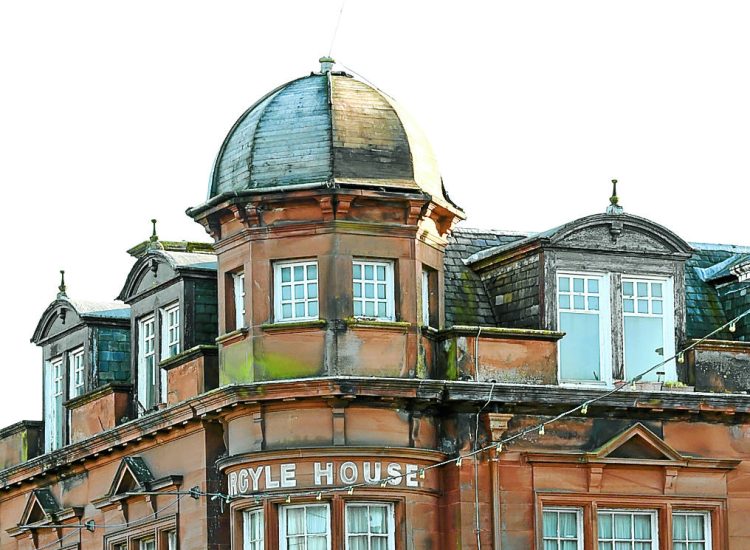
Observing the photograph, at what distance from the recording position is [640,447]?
4934cm

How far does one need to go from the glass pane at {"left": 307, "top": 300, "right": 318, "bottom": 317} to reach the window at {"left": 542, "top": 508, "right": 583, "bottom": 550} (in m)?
5.69

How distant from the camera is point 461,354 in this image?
48.4 metres

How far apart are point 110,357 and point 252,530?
30.2 feet

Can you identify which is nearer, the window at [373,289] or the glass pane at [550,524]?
the window at [373,289]

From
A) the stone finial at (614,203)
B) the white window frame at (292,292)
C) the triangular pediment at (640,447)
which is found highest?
the stone finial at (614,203)

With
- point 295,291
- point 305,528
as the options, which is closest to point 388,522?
point 305,528

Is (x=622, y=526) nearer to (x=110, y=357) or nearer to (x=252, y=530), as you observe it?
(x=252, y=530)

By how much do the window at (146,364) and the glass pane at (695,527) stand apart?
11.2 metres

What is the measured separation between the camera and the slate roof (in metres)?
50.9

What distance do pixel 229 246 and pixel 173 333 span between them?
4.22m

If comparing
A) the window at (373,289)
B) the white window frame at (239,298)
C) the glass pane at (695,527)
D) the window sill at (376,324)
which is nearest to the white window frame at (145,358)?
the white window frame at (239,298)

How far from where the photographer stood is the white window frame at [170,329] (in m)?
52.4

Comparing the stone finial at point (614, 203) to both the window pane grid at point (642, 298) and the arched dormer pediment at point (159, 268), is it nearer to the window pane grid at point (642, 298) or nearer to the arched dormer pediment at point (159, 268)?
the window pane grid at point (642, 298)

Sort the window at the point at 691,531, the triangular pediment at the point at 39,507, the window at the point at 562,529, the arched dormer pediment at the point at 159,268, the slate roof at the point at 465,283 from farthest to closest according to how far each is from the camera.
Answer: the triangular pediment at the point at 39,507 → the arched dormer pediment at the point at 159,268 → the slate roof at the point at 465,283 → the window at the point at 691,531 → the window at the point at 562,529
